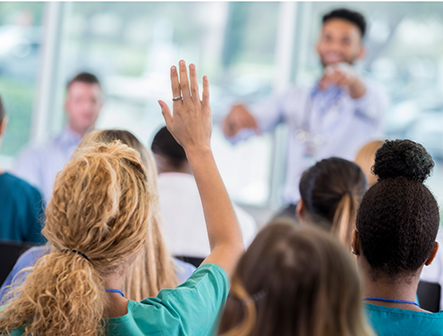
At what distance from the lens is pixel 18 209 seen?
2174 mm

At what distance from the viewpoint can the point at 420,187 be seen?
1089 mm

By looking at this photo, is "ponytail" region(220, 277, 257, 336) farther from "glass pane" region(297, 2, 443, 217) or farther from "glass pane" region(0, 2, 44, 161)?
"glass pane" region(0, 2, 44, 161)

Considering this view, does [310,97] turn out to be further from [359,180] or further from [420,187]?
[420,187]

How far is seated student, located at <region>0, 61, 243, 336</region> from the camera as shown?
0.87 m

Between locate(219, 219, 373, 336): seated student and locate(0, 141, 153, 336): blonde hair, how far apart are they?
34 cm

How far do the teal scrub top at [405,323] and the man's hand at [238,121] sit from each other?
243 cm

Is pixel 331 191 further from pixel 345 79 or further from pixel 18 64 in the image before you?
pixel 18 64

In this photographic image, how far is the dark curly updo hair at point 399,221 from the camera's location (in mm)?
1041

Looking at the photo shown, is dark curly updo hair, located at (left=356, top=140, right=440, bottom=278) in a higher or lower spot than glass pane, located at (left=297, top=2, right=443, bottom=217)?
lower

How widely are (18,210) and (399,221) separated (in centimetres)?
172

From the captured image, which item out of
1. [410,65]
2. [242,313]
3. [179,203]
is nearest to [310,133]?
[410,65]

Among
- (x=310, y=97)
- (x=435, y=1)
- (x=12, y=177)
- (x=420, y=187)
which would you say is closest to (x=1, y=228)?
(x=12, y=177)

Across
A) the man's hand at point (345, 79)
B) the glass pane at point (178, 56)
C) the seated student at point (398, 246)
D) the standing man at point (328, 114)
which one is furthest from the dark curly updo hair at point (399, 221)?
the glass pane at point (178, 56)

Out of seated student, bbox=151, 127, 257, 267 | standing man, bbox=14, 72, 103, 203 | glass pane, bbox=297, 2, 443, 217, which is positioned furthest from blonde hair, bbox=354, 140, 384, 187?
standing man, bbox=14, 72, 103, 203
